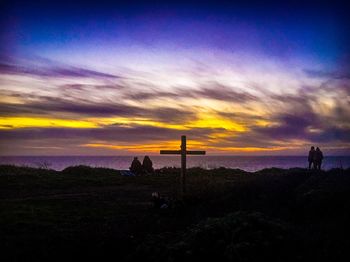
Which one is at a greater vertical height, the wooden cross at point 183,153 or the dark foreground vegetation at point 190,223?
the wooden cross at point 183,153

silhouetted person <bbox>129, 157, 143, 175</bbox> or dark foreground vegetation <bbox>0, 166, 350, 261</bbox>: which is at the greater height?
silhouetted person <bbox>129, 157, 143, 175</bbox>

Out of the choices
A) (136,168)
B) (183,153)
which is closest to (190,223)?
(183,153)

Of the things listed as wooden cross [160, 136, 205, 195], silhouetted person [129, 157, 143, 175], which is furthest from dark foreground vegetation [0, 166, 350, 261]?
silhouetted person [129, 157, 143, 175]

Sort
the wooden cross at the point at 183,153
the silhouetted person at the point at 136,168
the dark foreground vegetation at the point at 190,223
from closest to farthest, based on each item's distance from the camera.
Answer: the dark foreground vegetation at the point at 190,223, the wooden cross at the point at 183,153, the silhouetted person at the point at 136,168

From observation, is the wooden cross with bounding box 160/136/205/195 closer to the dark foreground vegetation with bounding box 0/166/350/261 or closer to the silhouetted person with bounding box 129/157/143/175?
the dark foreground vegetation with bounding box 0/166/350/261

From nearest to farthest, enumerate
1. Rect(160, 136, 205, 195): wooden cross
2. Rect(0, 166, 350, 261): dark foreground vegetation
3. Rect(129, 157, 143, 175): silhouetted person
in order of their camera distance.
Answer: Rect(0, 166, 350, 261): dark foreground vegetation, Rect(160, 136, 205, 195): wooden cross, Rect(129, 157, 143, 175): silhouetted person

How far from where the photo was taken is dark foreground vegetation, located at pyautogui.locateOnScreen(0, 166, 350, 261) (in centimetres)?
915

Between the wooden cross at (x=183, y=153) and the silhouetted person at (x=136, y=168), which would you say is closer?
the wooden cross at (x=183, y=153)

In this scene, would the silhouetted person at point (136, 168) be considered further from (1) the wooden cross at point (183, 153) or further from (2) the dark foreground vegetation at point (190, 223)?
(1) the wooden cross at point (183, 153)

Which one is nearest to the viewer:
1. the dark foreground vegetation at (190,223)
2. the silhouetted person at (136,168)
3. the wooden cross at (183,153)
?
the dark foreground vegetation at (190,223)

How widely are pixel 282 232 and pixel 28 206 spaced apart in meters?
12.2

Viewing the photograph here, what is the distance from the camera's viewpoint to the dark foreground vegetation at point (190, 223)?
9148 millimetres

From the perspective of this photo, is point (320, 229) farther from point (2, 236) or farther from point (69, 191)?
point (69, 191)

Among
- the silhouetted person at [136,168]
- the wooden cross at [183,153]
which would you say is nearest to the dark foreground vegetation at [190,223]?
the wooden cross at [183,153]
